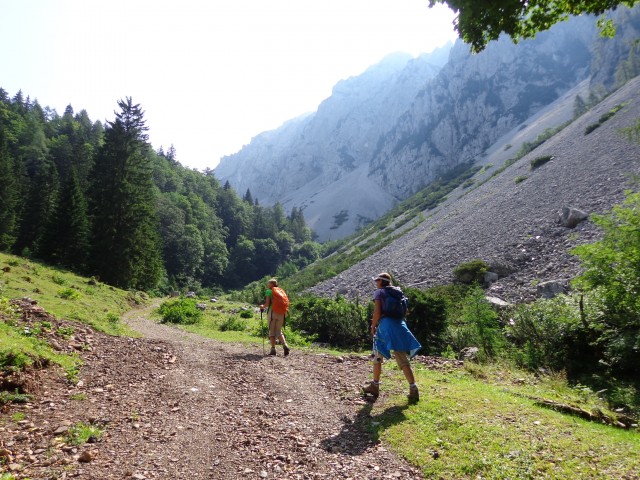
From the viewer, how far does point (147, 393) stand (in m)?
7.20

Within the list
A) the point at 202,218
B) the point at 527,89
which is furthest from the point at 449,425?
the point at 527,89

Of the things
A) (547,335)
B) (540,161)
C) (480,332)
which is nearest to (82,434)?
(547,335)

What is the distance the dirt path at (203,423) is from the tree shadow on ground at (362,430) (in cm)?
3

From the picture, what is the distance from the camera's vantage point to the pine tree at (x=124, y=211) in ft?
111

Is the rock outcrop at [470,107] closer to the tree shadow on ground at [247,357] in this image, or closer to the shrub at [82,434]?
the tree shadow on ground at [247,357]

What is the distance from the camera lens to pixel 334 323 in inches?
781

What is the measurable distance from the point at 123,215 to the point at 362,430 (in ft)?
117

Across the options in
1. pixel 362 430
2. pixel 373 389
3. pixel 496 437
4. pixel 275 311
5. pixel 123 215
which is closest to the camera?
pixel 496 437

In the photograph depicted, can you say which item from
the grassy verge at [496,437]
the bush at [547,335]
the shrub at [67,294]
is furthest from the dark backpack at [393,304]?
the shrub at [67,294]

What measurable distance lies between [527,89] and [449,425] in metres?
187

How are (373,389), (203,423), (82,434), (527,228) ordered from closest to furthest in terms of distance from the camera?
(82,434), (203,423), (373,389), (527,228)

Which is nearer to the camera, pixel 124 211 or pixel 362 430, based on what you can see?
pixel 362 430

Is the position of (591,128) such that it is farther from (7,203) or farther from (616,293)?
(7,203)

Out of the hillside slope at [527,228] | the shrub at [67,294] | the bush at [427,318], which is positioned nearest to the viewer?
the bush at [427,318]
